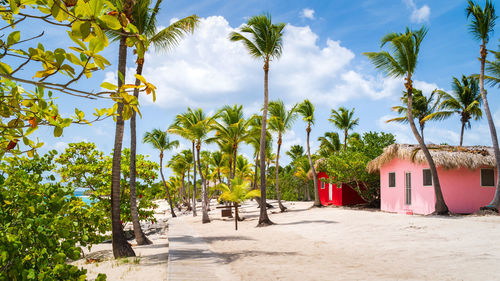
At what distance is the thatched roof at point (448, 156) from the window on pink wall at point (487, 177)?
47 cm

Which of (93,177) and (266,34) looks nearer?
(93,177)

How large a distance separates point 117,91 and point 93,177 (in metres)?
10.8

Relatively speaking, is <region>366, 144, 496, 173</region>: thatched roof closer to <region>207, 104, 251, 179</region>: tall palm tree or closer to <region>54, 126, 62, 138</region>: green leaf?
<region>207, 104, 251, 179</region>: tall palm tree

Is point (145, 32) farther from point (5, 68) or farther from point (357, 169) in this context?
point (357, 169)

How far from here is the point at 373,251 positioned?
8.80 m

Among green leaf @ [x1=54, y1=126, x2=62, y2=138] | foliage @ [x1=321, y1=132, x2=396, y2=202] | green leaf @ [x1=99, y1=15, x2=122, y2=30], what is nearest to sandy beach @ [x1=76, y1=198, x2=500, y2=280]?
green leaf @ [x1=54, y1=126, x2=62, y2=138]

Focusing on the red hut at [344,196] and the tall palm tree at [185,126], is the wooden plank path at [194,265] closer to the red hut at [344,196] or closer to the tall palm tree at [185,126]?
the tall palm tree at [185,126]

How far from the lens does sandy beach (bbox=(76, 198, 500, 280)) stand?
649cm

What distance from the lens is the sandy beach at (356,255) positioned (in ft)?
21.3

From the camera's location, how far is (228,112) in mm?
21938

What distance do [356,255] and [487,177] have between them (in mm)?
11756

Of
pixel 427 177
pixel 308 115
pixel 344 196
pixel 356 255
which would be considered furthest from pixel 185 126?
pixel 356 255

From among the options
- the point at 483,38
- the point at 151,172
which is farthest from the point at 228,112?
the point at 483,38

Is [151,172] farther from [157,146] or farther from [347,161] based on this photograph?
[157,146]
